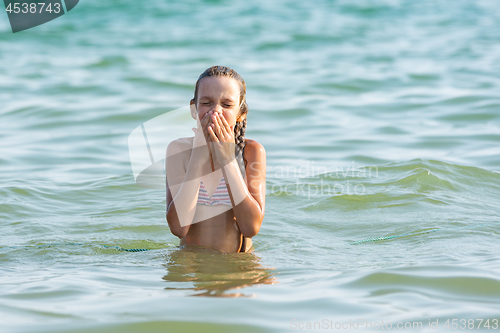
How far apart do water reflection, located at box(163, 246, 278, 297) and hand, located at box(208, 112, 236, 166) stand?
678mm

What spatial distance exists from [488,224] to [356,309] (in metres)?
2.51

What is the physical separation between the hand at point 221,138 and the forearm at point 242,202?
2.2 inches

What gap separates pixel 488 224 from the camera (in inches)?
191

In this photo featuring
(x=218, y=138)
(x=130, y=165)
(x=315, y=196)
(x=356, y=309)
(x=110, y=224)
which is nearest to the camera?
(x=356, y=309)

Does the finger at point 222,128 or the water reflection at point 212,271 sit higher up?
the finger at point 222,128

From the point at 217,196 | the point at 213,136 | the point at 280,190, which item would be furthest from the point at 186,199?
the point at 280,190

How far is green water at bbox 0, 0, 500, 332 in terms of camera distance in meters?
2.98

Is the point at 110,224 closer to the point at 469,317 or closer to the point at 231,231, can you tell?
the point at 231,231

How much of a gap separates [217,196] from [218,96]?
721mm

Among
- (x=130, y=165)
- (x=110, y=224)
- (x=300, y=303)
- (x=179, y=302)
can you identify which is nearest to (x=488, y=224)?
(x=300, y=303)

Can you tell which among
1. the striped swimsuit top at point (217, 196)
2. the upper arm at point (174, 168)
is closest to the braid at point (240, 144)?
the striped swimsuit top at point (217, 196)

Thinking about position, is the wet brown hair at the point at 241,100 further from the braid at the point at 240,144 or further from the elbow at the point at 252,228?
the elbow at the point at 252,228

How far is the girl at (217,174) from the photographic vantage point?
3.72 metres

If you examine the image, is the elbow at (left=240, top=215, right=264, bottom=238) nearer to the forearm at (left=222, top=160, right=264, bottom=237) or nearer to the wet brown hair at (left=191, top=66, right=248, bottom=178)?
the forearm at (left=222, top=160, right=264, bottom=237)
